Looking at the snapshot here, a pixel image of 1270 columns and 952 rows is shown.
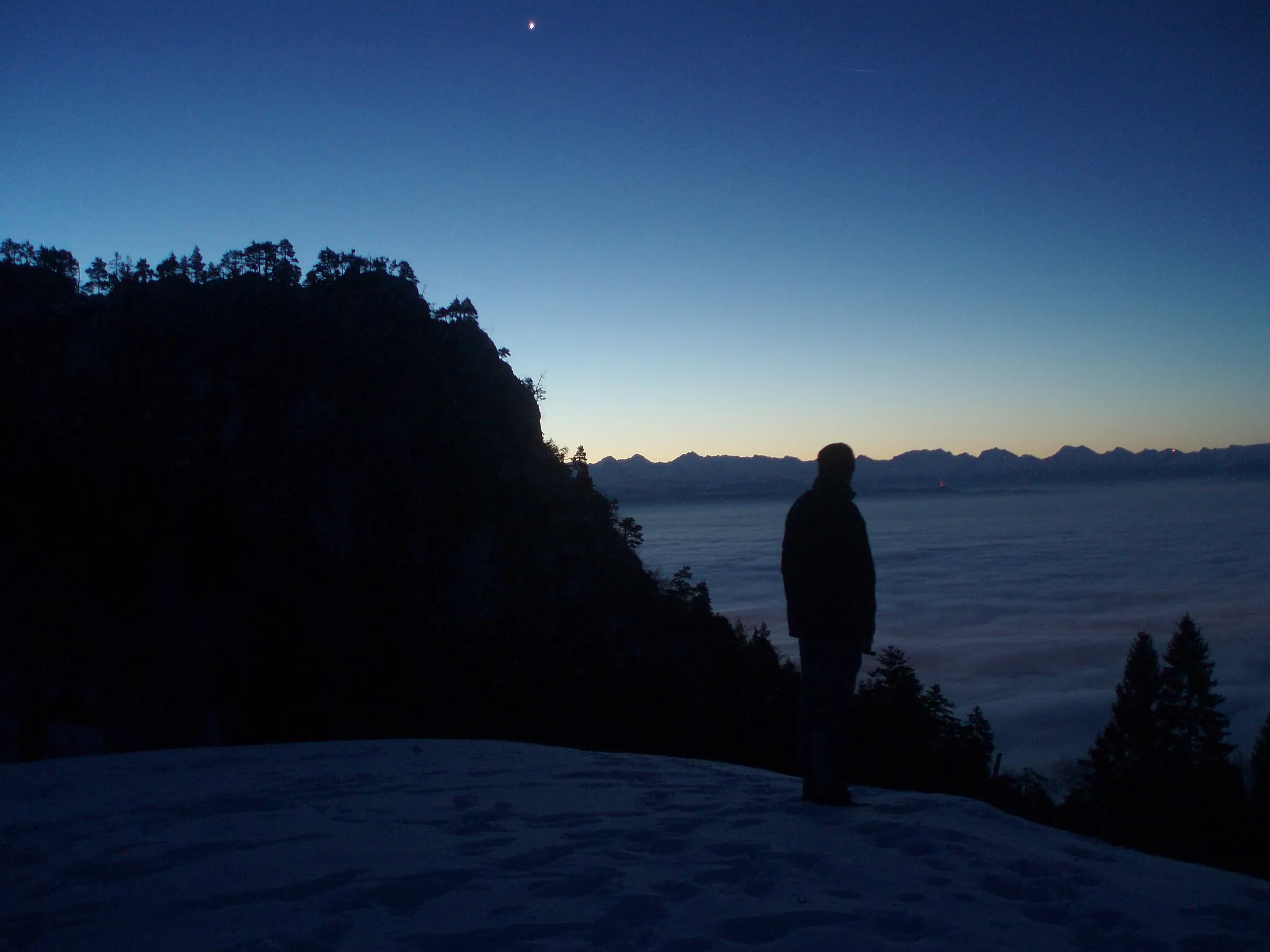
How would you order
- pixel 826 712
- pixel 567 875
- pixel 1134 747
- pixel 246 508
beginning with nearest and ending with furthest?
pixel 567 875, pixel 826 712, pixel 246 508, pixel 1134 747

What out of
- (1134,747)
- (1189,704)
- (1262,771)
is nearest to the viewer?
(1262,771)

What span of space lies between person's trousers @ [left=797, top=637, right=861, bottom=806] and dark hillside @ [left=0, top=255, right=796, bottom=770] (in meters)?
12.0

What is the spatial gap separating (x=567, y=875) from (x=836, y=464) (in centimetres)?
287

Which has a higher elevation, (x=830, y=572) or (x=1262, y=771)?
(x=830, y=572)

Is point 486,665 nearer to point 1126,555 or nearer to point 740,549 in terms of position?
point 740,549

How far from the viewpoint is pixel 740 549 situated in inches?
3329

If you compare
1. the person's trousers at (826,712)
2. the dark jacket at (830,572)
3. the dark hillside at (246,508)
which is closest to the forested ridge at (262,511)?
the dark hillside at (246,508)

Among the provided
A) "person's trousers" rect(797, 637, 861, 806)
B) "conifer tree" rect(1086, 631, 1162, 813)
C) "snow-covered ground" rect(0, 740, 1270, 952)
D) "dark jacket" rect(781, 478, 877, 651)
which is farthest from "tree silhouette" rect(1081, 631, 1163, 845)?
Answer: "dark jacket" rect(781, 478, 877, 651)

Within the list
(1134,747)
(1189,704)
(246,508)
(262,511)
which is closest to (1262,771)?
(1134,747)

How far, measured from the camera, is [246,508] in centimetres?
2055

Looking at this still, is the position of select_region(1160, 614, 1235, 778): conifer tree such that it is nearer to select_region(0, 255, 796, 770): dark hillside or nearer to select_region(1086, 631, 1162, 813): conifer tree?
select_region(1086, 631, 1162, 813): conifer tree

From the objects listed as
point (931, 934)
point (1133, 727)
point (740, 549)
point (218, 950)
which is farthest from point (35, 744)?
point (740, 549)

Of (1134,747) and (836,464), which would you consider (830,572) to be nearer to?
(836,464)

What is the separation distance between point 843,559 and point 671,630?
53.1ft
